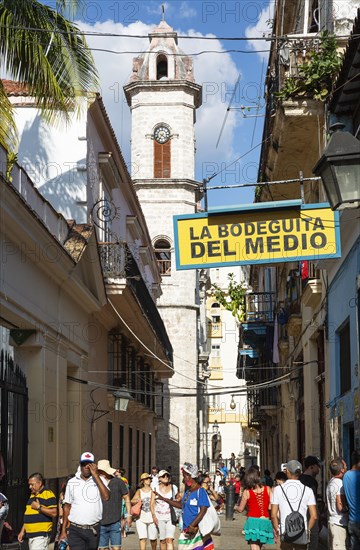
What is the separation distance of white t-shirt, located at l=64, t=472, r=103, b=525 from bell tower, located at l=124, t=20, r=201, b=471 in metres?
38.2

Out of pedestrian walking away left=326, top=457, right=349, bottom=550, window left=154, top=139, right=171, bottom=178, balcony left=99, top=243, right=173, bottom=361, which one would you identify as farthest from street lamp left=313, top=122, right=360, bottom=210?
window left=154, top=139, right=171, bottom=178

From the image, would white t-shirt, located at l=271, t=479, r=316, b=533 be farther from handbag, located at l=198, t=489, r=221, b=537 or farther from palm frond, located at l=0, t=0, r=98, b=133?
palm frond, located at l=0, t=0, r=98, b=133

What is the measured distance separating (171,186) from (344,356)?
1427 inches

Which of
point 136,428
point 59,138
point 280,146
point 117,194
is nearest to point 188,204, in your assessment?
point 136,428

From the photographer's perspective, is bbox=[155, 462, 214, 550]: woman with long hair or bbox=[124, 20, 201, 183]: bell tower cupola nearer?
bbox=[155, 462, 214, 550]: woman with long hair

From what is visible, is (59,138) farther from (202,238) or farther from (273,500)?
(273,500)

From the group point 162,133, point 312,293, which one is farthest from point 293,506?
point 162,133

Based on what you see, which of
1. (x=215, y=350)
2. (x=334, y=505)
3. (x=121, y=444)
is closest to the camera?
(x=334, y=505)

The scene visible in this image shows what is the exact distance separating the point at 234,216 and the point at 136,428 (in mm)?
22145

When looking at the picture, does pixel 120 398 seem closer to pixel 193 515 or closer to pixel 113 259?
pixel 113 259

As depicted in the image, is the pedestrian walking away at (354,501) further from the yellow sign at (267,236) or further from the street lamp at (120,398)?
the street lamp at (120,398)

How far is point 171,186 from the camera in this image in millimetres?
51844

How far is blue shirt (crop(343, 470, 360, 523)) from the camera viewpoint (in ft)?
34.5

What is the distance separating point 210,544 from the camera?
37.9 ft
